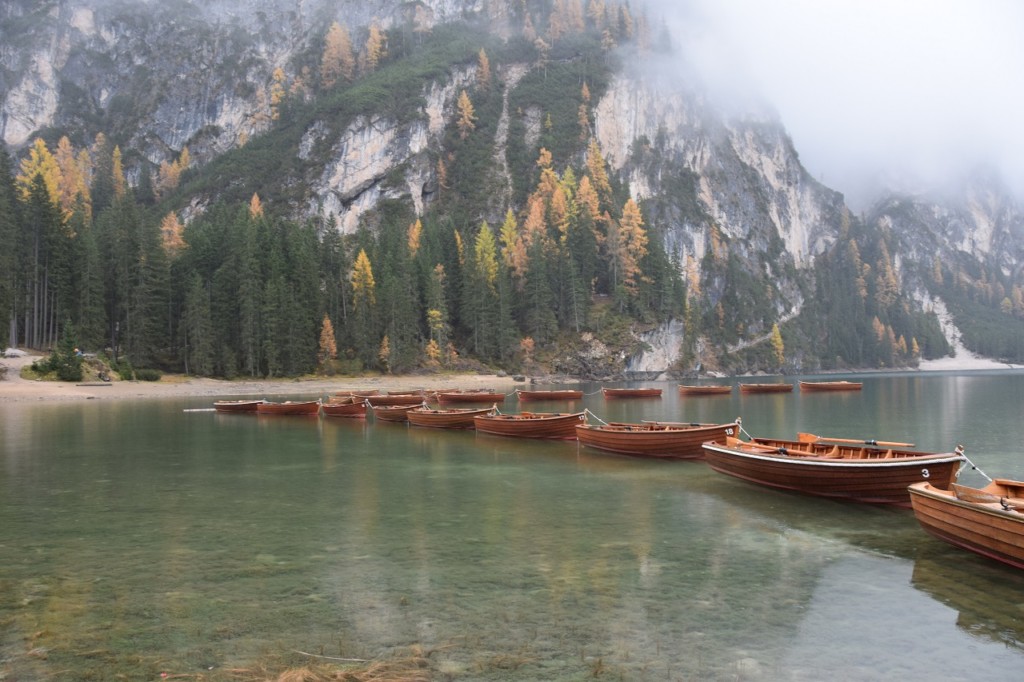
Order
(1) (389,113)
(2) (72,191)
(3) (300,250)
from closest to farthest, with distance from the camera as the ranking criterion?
(3) (300,250) → (2) (72,191) → (1) (389,113)

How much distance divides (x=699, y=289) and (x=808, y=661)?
18422cm

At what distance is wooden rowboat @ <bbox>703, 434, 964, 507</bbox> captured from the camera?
19.6 metres

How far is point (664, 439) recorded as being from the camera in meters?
31.7

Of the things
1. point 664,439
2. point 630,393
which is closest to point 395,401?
point 630,393

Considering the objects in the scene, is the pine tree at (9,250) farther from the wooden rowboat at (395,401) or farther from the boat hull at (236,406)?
the wooden rowboat at (395,401)

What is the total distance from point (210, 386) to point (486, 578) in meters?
80.2

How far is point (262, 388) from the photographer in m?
84.3

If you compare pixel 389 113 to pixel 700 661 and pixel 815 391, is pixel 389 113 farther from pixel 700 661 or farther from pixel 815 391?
pixel 700 661

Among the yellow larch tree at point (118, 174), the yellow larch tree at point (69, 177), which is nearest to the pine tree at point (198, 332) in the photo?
the yellow larch tree at point (69, 177)

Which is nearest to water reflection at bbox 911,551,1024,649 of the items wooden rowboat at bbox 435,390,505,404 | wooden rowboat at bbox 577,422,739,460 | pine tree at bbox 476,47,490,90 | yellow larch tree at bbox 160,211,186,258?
wooden rowboat at bbox 577,422,739,460

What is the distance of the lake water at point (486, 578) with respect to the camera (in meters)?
9.86

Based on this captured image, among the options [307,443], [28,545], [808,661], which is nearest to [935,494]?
[808,661]

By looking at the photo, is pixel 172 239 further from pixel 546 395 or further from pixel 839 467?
pixel 839 467

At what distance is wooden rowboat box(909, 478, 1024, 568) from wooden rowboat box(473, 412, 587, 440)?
23126 millimetres
